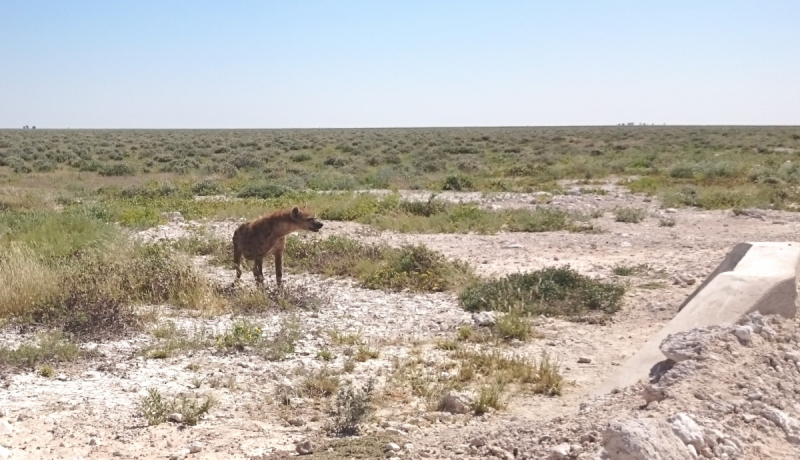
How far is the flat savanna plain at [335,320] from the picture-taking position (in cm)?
525

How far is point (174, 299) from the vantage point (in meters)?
8.55

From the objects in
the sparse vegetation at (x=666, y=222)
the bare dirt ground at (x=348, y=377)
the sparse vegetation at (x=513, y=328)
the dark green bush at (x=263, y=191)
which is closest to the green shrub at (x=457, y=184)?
the dark green bush at (x=263, y=191)

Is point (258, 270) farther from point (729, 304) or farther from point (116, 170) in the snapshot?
point (116, 170)

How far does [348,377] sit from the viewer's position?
6258 millimetres

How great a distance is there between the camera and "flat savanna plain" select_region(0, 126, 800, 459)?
5246 millimetres

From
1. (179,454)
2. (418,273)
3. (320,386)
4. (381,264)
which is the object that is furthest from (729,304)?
(381,264)

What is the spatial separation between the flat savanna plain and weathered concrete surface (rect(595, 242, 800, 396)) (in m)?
0.53

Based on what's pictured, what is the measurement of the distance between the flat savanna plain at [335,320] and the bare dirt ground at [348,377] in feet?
0.09

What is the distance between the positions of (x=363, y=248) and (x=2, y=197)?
10.9 meters

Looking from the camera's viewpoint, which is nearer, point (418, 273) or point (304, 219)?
point (304, 219)

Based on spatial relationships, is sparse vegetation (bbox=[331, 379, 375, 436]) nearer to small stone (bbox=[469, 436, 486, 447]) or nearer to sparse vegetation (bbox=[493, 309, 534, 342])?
small stone (bbox=[469, 436, 486, 447])

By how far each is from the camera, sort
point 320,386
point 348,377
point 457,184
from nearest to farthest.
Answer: point 320,386
point 348,377
point 457,184

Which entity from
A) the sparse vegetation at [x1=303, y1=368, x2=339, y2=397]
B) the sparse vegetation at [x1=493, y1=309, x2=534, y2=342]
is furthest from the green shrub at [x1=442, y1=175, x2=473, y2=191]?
the sparse vegetation at [x1=303, y1=368, x2=339, y2=397]

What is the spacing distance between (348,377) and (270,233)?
3562mm
